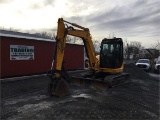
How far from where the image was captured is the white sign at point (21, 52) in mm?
18484

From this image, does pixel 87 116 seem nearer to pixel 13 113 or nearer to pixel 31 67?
pixel 13 113

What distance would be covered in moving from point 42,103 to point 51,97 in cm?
105

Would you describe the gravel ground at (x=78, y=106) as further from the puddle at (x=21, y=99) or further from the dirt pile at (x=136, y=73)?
the dirt pile at (x=136, y=73)

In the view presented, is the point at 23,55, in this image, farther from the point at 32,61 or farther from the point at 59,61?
the point at 59,61

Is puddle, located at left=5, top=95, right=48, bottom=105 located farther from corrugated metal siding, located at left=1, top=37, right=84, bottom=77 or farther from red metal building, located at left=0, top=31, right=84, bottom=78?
corrugated metal siding, located at left=1, top=37, right=84, bottom=77

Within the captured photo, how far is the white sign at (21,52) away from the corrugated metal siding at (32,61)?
252 millimetres

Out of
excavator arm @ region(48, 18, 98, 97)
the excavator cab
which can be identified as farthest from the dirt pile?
excavator arm @ region(48, 18, 98, 97)

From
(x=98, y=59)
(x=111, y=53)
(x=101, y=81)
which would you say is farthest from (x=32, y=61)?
(x=101, y=81)

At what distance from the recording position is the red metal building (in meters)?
17.8

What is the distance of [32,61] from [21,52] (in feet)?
5.12

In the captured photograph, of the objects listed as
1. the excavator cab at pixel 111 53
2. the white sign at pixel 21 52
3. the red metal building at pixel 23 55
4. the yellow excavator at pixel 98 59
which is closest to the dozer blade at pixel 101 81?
the yellow excavator at pixel 98 59

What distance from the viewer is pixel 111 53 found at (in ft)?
49.8

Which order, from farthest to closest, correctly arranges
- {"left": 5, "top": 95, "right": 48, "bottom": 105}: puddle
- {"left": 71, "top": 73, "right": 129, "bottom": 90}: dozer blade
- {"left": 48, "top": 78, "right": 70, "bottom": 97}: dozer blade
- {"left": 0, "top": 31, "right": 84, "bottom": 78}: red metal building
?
1. {"left": 0, "top": 31, "right": 84, "bottom": 78}: red metal building
2. {"left": 71, "top": 73, "right": 129, "bottom": 90}: dozer blade
3. {"left": 48, "top": 78, "right": 70, "bottom": 97}: dozer blade
4. {"left": 5, "top": 95, "right": 48, "bottom": 105}: puddle

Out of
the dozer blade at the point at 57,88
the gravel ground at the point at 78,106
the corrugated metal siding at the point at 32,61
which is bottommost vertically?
the gravel ground at the point at 78,106
